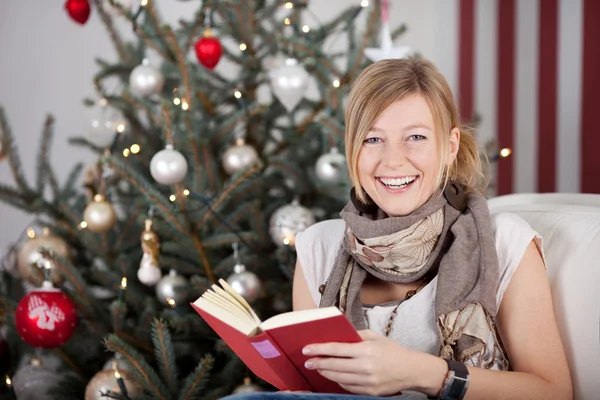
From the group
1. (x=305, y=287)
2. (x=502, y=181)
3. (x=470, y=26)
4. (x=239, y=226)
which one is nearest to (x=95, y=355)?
(x=239, y=226)

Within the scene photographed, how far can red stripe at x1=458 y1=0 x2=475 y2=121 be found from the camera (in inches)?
108

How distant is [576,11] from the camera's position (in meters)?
2.38

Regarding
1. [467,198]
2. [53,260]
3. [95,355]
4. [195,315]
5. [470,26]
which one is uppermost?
[470,26]

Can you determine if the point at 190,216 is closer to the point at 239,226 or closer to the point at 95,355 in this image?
the point at 239,226

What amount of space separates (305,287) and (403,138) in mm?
382

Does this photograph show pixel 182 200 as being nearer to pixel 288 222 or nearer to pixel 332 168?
pixel 288 222

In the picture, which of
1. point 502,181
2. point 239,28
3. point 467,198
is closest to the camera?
point 467,198

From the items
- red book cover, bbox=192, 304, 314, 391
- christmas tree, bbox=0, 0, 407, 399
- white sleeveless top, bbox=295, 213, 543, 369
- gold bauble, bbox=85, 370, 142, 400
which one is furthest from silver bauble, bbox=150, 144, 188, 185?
red book cover, bbox=192, 304, 314, 391

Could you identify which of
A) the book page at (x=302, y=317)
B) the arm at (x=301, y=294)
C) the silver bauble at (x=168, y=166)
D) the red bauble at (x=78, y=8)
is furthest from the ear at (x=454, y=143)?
the red bauble at (x=78, y=8)

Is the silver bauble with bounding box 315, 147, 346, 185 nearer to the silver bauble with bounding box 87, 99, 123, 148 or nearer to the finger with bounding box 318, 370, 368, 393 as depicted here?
the silver bauble with bounding box 87, 99, 123, 148

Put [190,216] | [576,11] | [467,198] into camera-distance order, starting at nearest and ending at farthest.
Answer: [467,198] < [190,216] < [576,11]

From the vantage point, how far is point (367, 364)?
0.95 meters

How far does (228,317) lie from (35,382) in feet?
4.65

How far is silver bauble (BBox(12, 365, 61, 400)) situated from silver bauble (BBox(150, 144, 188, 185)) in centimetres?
75
